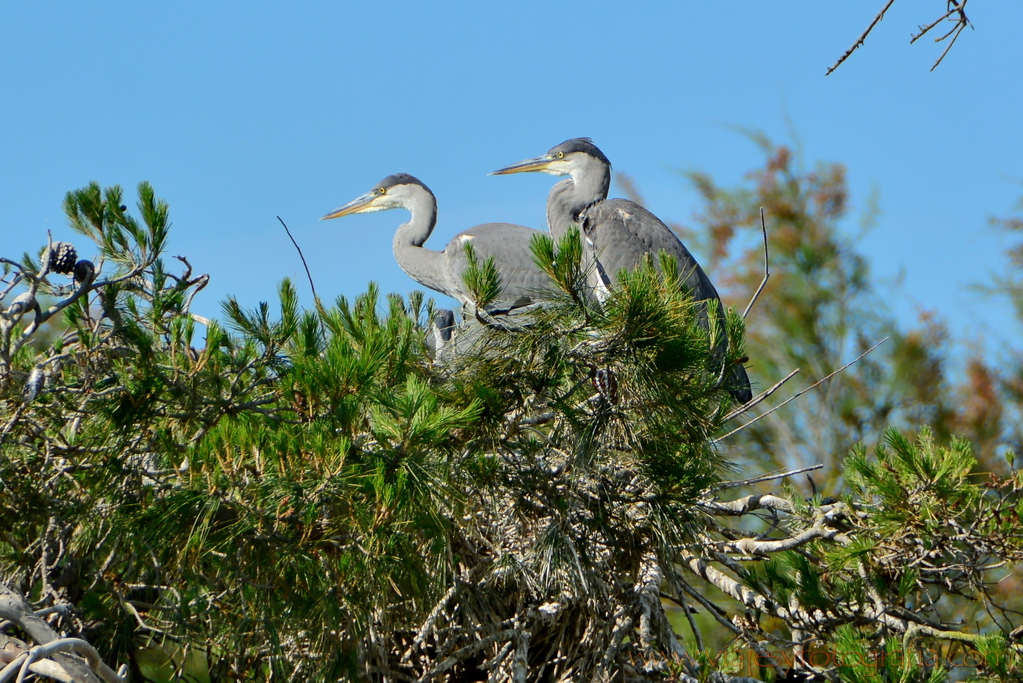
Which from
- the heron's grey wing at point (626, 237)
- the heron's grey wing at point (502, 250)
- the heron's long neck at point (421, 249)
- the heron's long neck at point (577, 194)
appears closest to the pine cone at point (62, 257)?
the heron's grey wing at point (626, 237)

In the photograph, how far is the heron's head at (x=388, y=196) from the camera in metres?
6.33

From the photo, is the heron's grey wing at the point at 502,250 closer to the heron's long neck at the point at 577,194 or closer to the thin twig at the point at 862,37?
the heron's long neck at the point at 577,194

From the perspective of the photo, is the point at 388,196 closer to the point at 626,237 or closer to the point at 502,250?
the point at 502,250

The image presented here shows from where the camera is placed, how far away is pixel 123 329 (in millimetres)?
2176

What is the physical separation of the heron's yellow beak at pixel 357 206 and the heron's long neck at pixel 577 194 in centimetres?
148

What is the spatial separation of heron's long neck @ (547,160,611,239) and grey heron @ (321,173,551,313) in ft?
0.58

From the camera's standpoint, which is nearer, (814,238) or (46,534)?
(46,534)

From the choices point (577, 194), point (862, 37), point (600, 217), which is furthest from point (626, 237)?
point (862, 37)

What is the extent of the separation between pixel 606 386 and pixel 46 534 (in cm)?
146

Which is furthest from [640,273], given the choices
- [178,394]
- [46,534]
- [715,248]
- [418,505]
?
[715,248]

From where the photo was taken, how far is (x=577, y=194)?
5.40m

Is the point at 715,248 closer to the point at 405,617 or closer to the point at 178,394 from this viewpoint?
the point at 405,617

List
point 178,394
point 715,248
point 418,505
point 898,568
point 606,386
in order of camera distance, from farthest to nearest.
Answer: point 715,248
point 898,568
point 606,386
point 178,394
point 418,505

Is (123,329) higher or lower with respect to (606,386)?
lower
